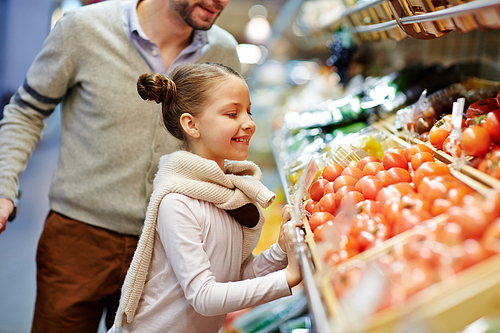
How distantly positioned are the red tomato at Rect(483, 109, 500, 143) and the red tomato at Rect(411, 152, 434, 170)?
7.2 inches

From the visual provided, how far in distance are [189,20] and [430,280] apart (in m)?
1.43

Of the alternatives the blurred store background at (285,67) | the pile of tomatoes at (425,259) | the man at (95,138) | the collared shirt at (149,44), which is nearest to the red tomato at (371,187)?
the pile of tomatoes at (425,259)

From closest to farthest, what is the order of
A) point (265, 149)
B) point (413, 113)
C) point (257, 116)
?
point (413, 113)
point (265, 149)
point (257, 116)

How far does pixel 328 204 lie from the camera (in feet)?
4.00

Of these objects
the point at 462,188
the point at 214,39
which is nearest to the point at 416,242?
the point at 462,188

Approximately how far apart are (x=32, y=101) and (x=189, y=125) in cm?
89

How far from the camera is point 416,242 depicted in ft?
2.55

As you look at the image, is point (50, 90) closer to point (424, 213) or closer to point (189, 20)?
point (189, 20)

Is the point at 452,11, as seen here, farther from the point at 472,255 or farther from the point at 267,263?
the point at 267,263

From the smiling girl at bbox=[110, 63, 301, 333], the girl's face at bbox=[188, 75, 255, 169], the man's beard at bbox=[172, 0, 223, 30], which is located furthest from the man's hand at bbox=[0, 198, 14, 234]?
A: the man's beard at bbox=[172, 0, 223, 30]

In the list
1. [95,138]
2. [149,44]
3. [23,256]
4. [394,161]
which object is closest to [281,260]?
[394,161]

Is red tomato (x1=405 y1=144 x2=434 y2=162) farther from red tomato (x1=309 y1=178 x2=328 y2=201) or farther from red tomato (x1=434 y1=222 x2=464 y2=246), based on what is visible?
red tomato (x1=434 y1=222 x2=464 y2=246)

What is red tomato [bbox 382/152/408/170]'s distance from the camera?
4.09 feet

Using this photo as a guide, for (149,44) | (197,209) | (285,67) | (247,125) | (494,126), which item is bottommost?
(285,67)
